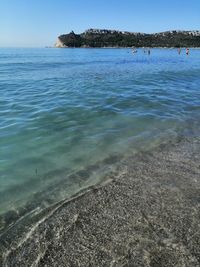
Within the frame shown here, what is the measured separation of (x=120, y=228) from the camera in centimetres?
569

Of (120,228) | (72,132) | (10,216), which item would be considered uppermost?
(120,228)

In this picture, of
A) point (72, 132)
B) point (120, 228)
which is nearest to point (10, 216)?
point (120, 228)

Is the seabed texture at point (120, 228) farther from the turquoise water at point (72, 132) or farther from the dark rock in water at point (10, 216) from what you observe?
the turquoise water at point (72, 132)

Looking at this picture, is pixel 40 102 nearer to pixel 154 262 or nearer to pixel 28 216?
pixel 28 216

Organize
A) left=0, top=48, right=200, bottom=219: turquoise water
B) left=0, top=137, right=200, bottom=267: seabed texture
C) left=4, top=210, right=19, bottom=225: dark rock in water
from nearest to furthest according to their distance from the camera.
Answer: left=0, top=137, right=200, bottom=267: seabed texture, left=4, top=210, right=19, bottom=225: dark rock in water, left=0, top=48, right=200, bottom=219: turquoise water

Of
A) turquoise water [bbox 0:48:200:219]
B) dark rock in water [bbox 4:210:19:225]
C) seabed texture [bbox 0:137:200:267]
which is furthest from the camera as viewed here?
turquoise water [bbox 0:48:200:219]

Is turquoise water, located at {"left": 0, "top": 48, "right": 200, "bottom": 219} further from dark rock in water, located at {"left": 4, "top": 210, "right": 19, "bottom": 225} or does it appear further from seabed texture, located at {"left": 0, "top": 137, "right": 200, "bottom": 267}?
seabed texture, located at {"left": 0, "top": 137, "right": 200, "bottom": 267}

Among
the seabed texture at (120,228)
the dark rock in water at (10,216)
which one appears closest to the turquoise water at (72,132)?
the dark rock in water at (10,216)

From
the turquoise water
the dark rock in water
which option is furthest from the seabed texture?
the turquoise water

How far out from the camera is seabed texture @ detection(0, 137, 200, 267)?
4.98 m

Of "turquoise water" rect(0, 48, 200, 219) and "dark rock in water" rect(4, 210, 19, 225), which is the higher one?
"dark rock in water" rect(4, 210, 19, 225)

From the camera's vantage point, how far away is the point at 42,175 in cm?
823

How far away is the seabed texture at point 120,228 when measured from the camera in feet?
16.4

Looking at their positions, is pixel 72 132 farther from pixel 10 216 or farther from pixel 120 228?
pixel 120 228
